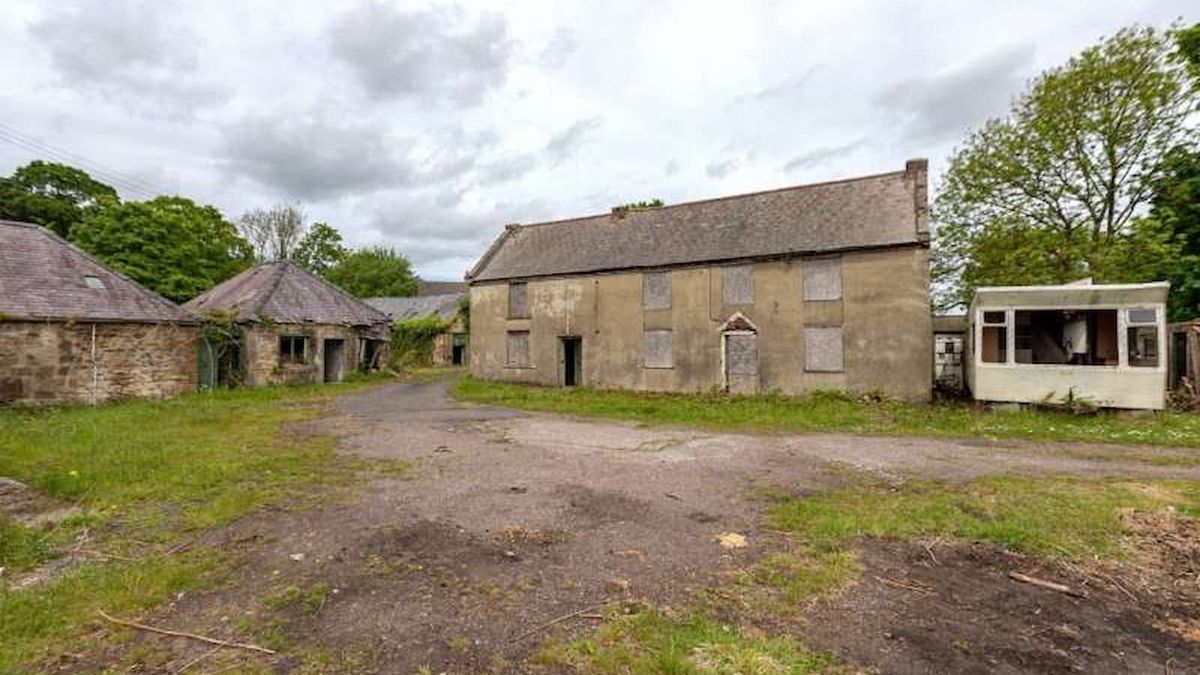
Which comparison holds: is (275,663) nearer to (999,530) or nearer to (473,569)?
(473,569)

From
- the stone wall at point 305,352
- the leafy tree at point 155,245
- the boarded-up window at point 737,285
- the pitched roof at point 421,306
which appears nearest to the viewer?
the boarded-up window at point 737,285

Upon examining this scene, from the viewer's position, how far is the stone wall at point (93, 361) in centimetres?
1467

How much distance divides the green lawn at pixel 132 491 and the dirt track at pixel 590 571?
0.56m

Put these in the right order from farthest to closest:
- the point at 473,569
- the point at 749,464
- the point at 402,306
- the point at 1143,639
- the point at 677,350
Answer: the point at 402,306 → the point at 677,350 → the point at 749,464 → the point at 473,569 → the point at 1143,639

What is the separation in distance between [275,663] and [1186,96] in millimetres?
28668

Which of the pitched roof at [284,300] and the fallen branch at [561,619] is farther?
the pitched roof at [284,300]

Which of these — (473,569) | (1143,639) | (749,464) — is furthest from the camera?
(749,464)

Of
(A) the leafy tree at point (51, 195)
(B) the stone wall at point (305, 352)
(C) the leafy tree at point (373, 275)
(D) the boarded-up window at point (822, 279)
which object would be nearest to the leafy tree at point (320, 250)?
(C) the leafy tree at point (373, 275)

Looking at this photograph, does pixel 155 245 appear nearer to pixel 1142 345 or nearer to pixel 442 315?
pixel 442 315

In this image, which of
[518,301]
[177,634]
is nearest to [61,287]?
[518,301]

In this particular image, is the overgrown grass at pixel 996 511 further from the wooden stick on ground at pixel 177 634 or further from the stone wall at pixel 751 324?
the stone wall at pixel 751 324

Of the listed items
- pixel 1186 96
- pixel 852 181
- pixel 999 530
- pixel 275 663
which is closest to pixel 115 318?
pixel 275 663

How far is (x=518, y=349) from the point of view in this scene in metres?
22.8

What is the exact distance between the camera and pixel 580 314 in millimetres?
21234
